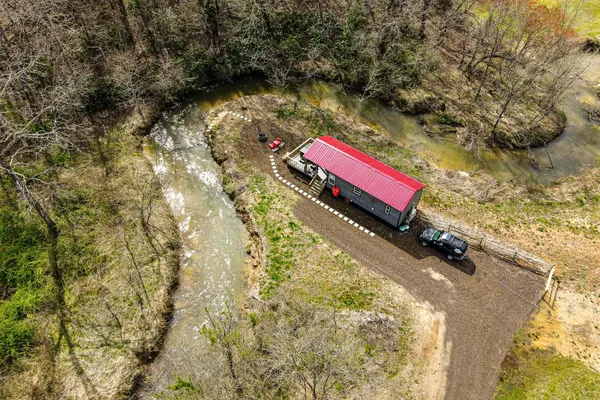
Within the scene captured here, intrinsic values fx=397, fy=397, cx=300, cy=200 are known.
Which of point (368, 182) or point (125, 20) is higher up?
point (125, 20)

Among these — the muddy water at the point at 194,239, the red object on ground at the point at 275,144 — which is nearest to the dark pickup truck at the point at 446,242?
the muddy water at the point at 194,239

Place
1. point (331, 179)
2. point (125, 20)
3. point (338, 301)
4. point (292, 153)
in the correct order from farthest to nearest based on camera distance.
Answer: point (125, 20) → point (292, 153) → point (331, 179) → point (338, 301)

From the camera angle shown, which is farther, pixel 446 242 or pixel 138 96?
pixel 138 96

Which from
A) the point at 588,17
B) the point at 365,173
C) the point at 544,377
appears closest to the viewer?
the point at 544,377

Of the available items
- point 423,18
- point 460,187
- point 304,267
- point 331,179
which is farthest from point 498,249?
point 423,18

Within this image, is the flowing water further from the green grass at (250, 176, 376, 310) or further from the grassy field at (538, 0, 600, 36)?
the grassy field at (538, 0, 600, 36)

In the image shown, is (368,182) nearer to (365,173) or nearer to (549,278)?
(365,173)

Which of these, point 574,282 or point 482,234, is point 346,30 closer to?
point 482,234
